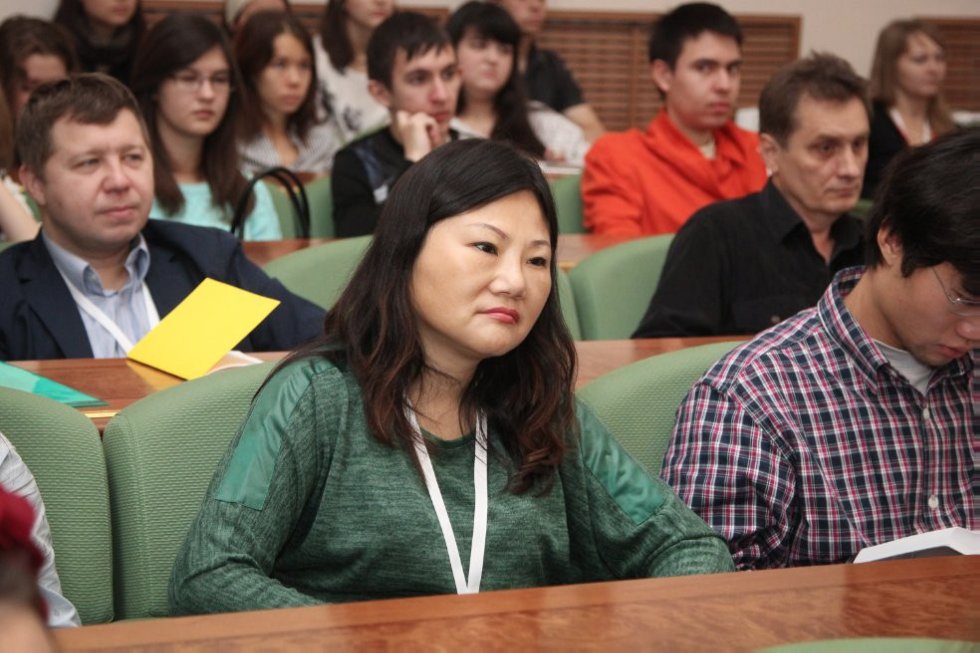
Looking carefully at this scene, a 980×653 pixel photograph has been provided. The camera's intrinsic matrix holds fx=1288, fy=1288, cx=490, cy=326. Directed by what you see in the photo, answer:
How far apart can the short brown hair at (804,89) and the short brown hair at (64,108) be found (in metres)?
1.34

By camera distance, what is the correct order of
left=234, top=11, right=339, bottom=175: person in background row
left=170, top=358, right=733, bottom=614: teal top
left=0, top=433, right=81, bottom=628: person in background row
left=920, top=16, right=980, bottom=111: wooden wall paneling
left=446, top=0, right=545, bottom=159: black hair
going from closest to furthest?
left=170, top=358, right=733, bottom=614: teal top < left=0, top=433, right=81, bottom=628: person in background row < left=446, top=0, right=545, bottom=159: black hair < left=234, top=11, right=339, bottom=175: person in background row < left=920, top=16, right=980, bottom=111: wooden wall paneling

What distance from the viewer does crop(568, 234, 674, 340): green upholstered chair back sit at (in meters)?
2.67

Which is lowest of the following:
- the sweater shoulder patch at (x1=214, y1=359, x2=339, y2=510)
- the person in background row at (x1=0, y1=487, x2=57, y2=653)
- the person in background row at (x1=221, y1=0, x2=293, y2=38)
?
the sweater shoulder patch at (x1=214, y1=359, x2=339, y2=510)

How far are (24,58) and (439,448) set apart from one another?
3411 millimetres

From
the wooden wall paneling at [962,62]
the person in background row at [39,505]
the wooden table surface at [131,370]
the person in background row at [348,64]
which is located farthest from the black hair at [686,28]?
the wooden wall paneling at [962,62]

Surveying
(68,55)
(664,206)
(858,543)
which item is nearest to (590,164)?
(664,206)

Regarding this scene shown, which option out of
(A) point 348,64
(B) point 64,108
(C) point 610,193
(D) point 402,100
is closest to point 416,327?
(B) point 64,108

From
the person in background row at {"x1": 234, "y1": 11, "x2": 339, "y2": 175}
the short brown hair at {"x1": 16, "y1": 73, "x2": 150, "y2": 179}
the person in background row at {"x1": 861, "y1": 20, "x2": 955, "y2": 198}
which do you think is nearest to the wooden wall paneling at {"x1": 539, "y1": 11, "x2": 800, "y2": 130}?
the person in background row at {"x1": 861, "y1": 20, "x2": 955, "y2": 198}

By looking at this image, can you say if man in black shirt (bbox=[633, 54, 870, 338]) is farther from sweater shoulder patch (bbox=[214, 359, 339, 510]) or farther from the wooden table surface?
sweater shoulder patch (bbox=[214, 359, 339, 510])

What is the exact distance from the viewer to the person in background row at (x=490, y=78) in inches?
174

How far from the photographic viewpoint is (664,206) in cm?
379

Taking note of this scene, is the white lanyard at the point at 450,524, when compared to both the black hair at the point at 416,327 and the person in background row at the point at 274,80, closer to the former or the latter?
the black hair at the point at 416,327

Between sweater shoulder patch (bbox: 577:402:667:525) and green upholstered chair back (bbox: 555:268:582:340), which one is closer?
sweater shoulder patch (bbox: 577:402:667:525)

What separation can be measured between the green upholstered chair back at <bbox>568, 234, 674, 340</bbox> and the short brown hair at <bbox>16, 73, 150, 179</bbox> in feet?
3.11
